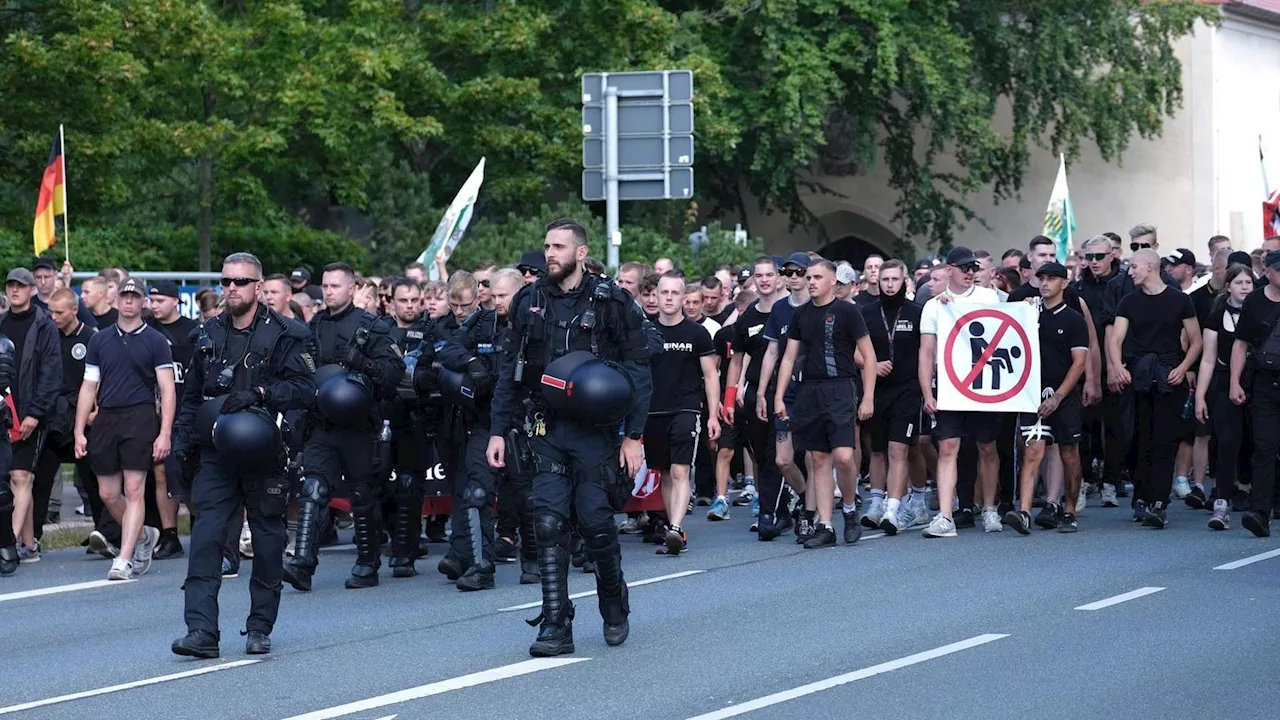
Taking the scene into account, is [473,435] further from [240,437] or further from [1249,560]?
[1249,560]

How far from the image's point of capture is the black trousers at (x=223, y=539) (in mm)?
9477

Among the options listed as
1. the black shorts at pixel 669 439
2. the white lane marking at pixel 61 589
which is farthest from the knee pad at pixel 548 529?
the black shorts at pixel 669 439

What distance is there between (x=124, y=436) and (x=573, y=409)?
495 centimetres

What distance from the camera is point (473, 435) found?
479 inches

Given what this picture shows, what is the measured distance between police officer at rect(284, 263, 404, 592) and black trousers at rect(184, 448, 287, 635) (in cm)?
201

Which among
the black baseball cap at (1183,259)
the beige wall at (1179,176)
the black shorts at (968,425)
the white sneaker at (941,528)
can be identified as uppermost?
the beige wall at (1179,176)

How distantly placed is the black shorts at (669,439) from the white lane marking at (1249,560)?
148 inches

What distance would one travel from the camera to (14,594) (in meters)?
12.4

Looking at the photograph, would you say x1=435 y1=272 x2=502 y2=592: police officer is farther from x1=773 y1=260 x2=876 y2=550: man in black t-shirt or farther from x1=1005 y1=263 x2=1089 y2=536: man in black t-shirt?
x1=1005 y1=263 x2=1089 y2=536: man in black t-shirt

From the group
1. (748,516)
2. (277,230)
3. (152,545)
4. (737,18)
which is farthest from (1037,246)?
(737,18)

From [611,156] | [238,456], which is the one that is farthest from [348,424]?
[611,156]

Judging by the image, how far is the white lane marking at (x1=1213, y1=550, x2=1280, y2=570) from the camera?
12.0 m

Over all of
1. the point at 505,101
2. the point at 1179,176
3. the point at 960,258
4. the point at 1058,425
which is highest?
the point at 505,101

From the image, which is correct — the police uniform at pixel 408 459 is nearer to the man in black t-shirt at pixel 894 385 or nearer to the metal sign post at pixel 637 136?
the man in black t-shirt at pixel 894 385
